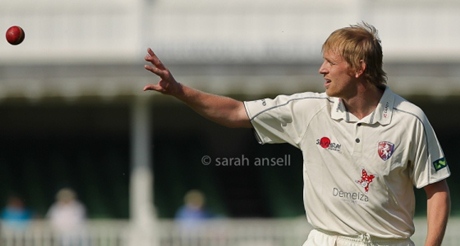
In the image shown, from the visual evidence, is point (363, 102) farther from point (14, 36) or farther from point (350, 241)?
point (14, 36)

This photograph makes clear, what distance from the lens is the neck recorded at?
573 centimetres

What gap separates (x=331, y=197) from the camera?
18.9ft

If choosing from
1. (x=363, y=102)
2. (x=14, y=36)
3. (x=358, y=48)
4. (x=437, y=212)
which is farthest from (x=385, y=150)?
(x=14, y=36)

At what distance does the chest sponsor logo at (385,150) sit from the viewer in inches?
222

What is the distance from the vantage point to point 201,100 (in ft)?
18.8

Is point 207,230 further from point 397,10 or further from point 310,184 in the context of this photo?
point 310,184

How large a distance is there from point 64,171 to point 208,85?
153 inches

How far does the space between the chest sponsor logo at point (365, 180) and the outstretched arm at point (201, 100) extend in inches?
25.5

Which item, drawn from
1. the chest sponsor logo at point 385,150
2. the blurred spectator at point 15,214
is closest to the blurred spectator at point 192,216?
the blurred spectator at point 15,214

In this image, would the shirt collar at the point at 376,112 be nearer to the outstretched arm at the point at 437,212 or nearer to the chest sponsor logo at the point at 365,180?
the chest sponsor logo at the point at 365,180

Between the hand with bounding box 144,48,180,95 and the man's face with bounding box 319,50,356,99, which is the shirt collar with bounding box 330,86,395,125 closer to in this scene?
the man's face with bounding box 319,50,356,99

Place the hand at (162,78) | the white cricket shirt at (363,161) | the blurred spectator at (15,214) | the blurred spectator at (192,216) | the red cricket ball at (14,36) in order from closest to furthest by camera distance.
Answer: the hand at (162,78), the white cricket shirt at (363,161), the red cricket ball at (14,36), the blurred spectator at (192,216), the blurred spectator at (15,214)

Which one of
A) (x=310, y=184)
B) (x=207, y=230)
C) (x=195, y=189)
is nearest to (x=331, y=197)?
(x=310, y=184)

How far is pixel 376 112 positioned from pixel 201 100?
0.87 metres
